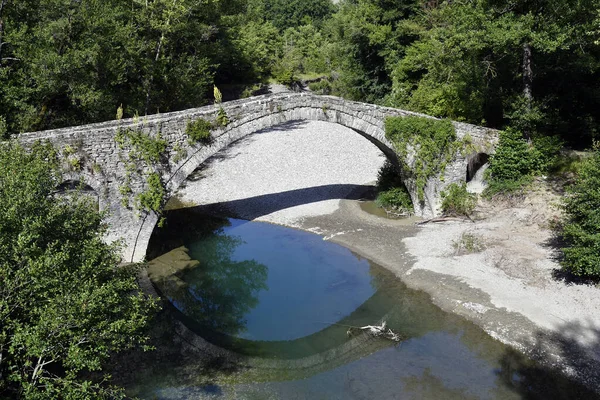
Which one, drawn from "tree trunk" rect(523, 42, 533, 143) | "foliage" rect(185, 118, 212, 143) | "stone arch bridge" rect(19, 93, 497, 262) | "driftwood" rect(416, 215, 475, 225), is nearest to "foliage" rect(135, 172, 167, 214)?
"stone arch bridge" rect(19, 93, 497, 262)

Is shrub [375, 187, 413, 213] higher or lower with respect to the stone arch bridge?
lower

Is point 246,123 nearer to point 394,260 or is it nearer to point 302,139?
point 394,260

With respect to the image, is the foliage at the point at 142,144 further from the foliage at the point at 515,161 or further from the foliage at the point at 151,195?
the foliage at the point at 515,161

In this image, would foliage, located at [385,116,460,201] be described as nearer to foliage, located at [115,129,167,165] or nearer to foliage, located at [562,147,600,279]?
foliage, located at [562,147,600,279]

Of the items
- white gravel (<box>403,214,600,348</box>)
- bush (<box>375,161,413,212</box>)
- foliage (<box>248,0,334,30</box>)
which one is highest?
foliage (<box>248,0,334,30</box>)

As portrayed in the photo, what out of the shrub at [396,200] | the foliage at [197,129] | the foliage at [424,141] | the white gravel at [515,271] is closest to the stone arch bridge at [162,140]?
the foliage at [197,129]

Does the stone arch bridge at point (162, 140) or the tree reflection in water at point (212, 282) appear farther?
the stone arch bridge at point (162, 140)

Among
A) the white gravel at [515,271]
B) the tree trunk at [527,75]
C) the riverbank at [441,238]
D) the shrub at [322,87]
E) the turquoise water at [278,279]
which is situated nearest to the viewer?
the riverbank at [441,238]
